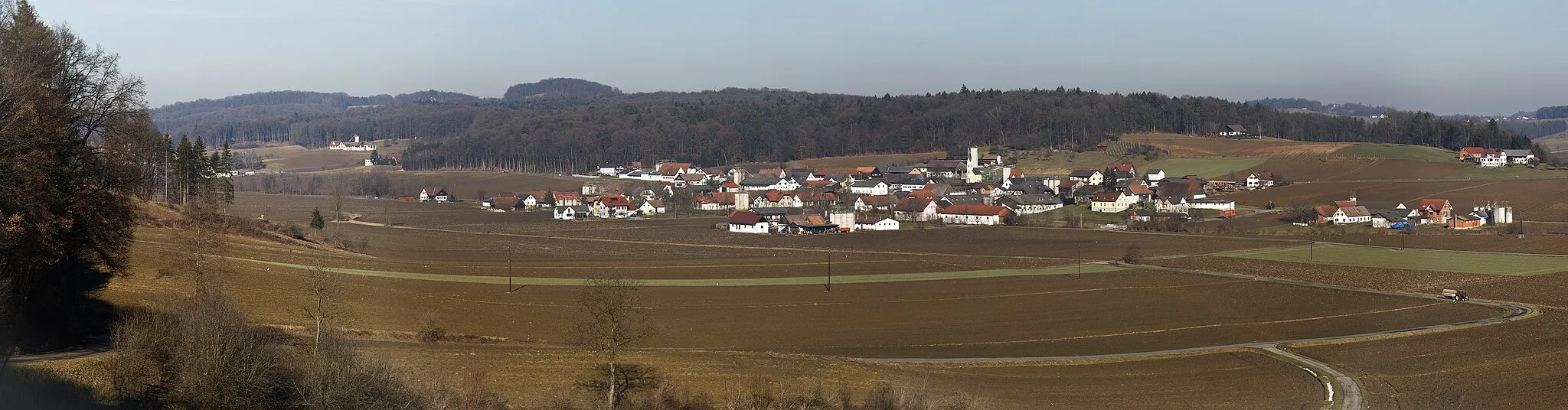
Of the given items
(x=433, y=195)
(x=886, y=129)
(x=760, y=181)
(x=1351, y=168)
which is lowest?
(x=433, y=195)

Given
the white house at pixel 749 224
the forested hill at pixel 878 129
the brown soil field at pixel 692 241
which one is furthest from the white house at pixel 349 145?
the white house at pixel 749 224

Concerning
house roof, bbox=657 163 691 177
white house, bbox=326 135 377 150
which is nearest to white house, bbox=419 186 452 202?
house roof, bbox=657 163 691 177

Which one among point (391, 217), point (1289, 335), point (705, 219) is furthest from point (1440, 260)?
point (391, 217)

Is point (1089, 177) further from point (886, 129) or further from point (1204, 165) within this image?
point (886, 129)

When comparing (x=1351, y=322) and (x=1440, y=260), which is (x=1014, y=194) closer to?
(x=1440, y=260)

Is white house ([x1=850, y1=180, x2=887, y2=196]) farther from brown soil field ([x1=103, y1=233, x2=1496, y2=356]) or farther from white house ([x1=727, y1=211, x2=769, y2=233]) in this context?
brown soil field ([x1=103, y1=233, x2=1496, y2=356])

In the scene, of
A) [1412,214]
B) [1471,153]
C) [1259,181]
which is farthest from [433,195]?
[1471,153]

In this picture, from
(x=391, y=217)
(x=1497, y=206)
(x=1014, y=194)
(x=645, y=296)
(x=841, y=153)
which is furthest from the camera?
(x=841, y=153)

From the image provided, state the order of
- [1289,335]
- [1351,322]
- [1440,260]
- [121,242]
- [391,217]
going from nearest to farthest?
[121,242] → [1289,335] → [1351,322] → [1440,260] → [391,217]
